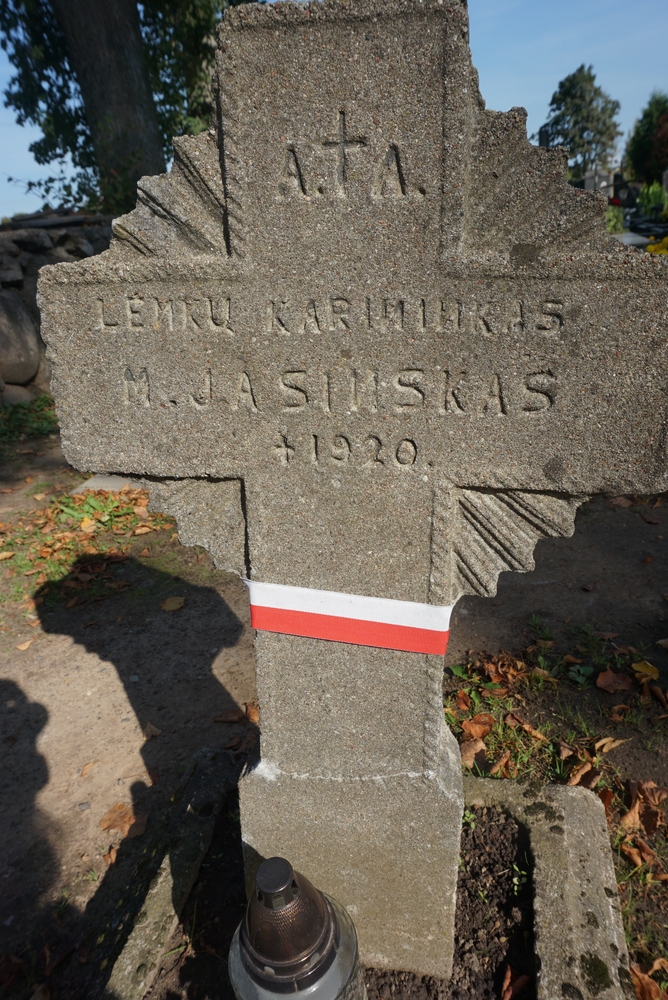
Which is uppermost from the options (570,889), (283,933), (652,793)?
(283,933)

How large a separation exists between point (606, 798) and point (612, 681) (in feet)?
2.87

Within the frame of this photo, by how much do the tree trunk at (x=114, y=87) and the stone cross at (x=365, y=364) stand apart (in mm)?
10465

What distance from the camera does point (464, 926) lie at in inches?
83.9

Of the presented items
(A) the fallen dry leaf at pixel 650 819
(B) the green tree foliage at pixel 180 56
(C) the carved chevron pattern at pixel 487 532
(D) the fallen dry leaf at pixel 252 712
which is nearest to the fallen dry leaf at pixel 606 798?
(A) the fallen dry leaf at pixel 650 819

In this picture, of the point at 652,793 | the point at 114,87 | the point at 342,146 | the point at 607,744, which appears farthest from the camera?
the point at 114,87

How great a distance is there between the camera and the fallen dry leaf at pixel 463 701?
3.44 meters

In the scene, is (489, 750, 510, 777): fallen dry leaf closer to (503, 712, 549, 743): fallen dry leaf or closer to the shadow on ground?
(503, 712, 549, 743): fallen dry leaf

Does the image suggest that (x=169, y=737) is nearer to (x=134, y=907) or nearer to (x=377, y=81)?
(x=134, y=907)

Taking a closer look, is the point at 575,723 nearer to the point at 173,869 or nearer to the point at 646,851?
the point at 646,851

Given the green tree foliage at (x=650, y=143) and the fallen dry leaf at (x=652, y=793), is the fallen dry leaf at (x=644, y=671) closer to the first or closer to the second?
the fallen dry leaf at (x=652, y=793)

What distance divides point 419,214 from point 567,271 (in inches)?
14.0

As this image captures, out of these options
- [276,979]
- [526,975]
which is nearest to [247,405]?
[276,979]

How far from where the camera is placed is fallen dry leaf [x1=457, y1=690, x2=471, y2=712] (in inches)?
135

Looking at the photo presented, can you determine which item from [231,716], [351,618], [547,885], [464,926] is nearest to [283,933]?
[351,618]
